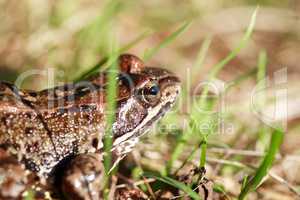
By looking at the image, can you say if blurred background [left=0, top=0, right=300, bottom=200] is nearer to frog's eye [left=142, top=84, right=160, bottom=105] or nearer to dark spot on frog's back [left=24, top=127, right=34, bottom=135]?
frog's eye [left=142, top=84, right=160, bottom=105]

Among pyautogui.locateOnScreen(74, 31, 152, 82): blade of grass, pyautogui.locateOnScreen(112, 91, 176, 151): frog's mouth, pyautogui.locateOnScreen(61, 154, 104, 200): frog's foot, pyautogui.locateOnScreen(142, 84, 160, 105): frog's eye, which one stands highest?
pyautogui.locateOnScreen(74, 31, 152, 82): blade of grass

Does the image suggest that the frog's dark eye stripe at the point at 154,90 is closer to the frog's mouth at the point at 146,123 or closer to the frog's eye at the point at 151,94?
the frog's eye at the point at 151,94

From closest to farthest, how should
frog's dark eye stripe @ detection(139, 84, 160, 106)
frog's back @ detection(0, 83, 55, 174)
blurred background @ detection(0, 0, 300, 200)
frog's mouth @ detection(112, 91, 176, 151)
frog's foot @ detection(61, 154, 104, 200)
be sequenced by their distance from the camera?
frog's foot @ detection(61, 154, 104, 200) → frog's back @ detection(0, 83, 55, 174) → frog's mouth @ detection(112, 91, 176, 151) → frog's dark eye stripe @ detection(139, 84, 160, 106) → blurred background @ detection(0, 0, 300, 200)

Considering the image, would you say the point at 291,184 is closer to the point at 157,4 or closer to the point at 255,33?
the point at 255,33

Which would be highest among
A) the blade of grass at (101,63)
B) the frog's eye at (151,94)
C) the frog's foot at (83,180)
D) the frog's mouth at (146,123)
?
the blade of grass at (101,63)

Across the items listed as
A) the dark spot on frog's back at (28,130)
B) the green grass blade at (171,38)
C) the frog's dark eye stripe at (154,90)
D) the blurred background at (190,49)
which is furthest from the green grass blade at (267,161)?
the dark spot on frog's back at (28,130)

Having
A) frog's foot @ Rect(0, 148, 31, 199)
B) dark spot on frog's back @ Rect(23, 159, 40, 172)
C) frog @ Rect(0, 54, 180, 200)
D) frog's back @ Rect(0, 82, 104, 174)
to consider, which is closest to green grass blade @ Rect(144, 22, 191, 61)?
frog @ Rect(0, 54, 180, 200)

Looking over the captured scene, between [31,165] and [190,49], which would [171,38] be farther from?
[190,49]

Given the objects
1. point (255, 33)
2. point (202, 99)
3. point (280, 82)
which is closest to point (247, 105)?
point (280, 82)
